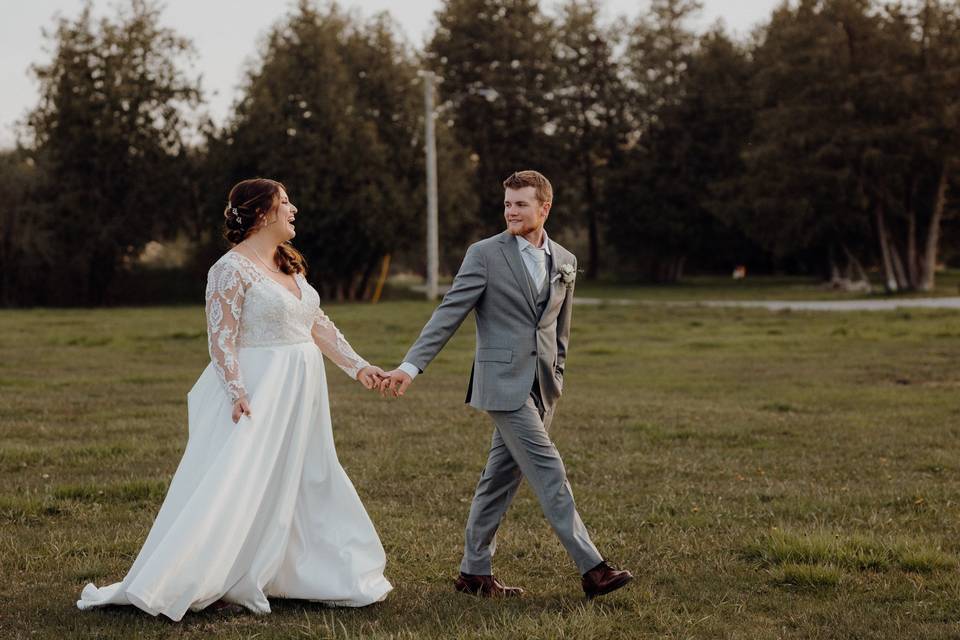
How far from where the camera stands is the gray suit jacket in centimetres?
580

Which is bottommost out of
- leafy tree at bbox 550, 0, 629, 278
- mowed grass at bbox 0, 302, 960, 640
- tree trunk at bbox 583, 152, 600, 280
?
mowed grass at bbox 0, 302, 960, 640

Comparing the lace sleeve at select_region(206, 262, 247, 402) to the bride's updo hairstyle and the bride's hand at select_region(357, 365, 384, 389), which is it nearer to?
the bride's updo hairstyle

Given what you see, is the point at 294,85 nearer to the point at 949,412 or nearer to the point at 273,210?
the point at 949,412

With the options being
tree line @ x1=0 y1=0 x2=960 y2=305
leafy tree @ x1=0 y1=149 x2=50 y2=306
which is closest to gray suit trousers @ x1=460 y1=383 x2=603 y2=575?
tree line @ x1=0 y1=0 x2=960 y2=305

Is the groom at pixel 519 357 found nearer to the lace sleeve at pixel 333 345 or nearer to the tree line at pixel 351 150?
the lace sleeve at pixel 333 345

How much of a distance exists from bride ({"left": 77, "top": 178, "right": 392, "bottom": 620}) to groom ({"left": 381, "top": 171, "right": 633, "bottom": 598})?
0.56 meters

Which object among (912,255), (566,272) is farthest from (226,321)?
(912,255)

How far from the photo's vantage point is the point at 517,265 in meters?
5.86

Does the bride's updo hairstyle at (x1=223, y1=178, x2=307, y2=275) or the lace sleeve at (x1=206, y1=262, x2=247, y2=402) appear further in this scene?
the bride's updo hairstyle at (x1=223, y1=178, x2=307, y2=275)

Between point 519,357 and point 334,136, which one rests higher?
point 334,136

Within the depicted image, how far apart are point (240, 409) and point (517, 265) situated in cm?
156

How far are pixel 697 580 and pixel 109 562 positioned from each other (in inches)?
133

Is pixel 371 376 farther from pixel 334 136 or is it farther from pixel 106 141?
pixel 106 141

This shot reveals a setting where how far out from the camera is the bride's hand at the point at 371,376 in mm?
6227
